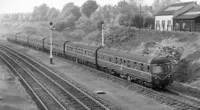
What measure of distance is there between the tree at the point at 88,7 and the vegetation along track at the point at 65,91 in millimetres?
70771

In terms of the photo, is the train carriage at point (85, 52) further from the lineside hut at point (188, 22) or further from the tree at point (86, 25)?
the tree at point (86, 25)

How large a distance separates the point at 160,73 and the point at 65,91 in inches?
320

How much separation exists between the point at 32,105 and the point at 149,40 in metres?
29.7

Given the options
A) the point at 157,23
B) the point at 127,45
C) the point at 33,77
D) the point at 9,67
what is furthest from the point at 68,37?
the point at 33,77

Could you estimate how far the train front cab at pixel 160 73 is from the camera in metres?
24.0

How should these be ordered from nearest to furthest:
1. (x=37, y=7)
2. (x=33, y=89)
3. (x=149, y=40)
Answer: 1. (x=33, y=89)
2. (x=149, y=40)
3. (x=37, y=7)

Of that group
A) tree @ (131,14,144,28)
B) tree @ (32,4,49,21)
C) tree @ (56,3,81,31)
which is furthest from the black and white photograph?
tree @ (32,4,49,21)

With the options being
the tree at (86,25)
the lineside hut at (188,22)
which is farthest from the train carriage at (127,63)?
the tree at (86,25)

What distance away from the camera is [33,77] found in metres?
30.1

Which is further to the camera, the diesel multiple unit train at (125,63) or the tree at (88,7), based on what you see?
the tree at (88,7)

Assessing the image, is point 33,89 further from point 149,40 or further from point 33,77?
point 149,40

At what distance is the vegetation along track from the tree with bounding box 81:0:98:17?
70.8 m

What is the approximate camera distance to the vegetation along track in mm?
20323

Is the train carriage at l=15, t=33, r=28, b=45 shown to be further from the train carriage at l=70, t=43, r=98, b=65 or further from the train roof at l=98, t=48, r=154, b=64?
the train roof at l=98, t=48, r=154, b=64
